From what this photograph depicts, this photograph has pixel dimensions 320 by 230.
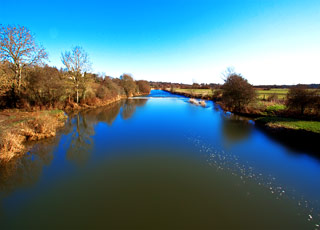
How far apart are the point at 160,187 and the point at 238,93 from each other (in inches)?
677

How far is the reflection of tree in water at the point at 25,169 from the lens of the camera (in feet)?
15.1

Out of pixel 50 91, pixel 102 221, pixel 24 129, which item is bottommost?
pixel 102 221

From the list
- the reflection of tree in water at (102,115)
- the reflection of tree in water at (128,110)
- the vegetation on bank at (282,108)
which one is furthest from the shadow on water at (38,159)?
the vegetation on bank at (282,108)

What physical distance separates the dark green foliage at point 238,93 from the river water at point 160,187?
1025 cm

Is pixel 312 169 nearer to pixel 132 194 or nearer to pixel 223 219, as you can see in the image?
pixel 223 219

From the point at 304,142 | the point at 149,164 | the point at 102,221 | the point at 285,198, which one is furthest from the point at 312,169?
the point at 102,221

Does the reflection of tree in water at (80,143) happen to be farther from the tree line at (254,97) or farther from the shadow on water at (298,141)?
the tree line at (254,97)

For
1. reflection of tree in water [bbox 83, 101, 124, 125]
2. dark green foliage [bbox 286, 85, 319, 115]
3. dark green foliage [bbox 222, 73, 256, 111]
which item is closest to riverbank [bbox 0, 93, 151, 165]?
reflection of tree in water [bbox 83, 101, 124, 125]

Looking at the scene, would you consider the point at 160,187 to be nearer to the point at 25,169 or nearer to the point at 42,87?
the point at 25,169

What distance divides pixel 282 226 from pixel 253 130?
9420mm

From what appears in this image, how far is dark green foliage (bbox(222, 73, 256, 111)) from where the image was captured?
16686 mm

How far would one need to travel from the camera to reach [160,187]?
15.0 ft

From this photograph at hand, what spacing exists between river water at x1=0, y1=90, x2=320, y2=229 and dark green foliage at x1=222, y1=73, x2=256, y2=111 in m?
→ 10.2

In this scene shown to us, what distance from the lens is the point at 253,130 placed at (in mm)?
11312
